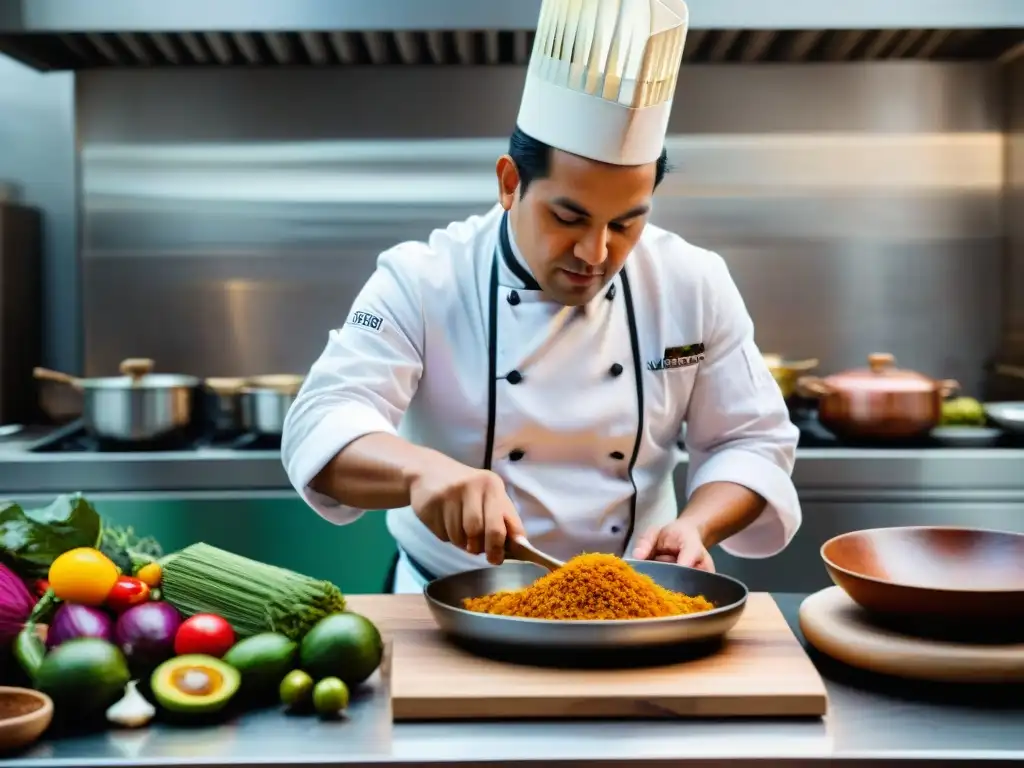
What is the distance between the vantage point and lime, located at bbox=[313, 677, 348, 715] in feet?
4.07

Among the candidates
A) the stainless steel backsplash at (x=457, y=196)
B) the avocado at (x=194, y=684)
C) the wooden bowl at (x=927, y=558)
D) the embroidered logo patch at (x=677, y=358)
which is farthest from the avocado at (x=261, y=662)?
the stainless steel backsplash at (x=457, y=196)

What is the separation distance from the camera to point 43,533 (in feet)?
4.90

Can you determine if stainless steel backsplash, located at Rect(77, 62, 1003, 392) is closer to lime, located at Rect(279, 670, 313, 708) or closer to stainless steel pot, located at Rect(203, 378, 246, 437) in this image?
stainless steel pot, located at Rect(203, 378, 246, 437)

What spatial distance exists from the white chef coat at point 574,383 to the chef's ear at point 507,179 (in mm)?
152

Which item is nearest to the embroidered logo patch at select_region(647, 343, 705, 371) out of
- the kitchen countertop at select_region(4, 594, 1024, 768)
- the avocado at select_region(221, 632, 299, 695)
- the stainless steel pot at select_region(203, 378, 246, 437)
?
the kitchen countertop at select_region(4, 594, 1024, 768)

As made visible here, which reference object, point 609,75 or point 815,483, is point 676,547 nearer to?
point 609,75

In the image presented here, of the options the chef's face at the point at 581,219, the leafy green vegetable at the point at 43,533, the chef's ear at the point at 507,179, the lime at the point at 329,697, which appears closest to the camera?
the lime at the point at 329,697

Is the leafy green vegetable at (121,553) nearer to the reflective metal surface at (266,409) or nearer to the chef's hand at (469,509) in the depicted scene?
the chef's hand at (469,509)

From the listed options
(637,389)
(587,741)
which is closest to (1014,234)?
(637,389)

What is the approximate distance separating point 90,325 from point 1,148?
571 mm

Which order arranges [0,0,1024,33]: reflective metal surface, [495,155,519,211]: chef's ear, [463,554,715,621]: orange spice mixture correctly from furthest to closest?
[0,0,1024,33]: reflective metal surface, [495,155,519,211]: chef's ear, [463,554,715,621]: orange spice mixture

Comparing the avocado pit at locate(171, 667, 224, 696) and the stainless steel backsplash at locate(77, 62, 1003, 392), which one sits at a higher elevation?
the stainless steel backsplash at locate(77, 62, 1003, 392)

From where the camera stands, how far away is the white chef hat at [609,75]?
162 centimetres

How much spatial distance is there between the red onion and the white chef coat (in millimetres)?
624
